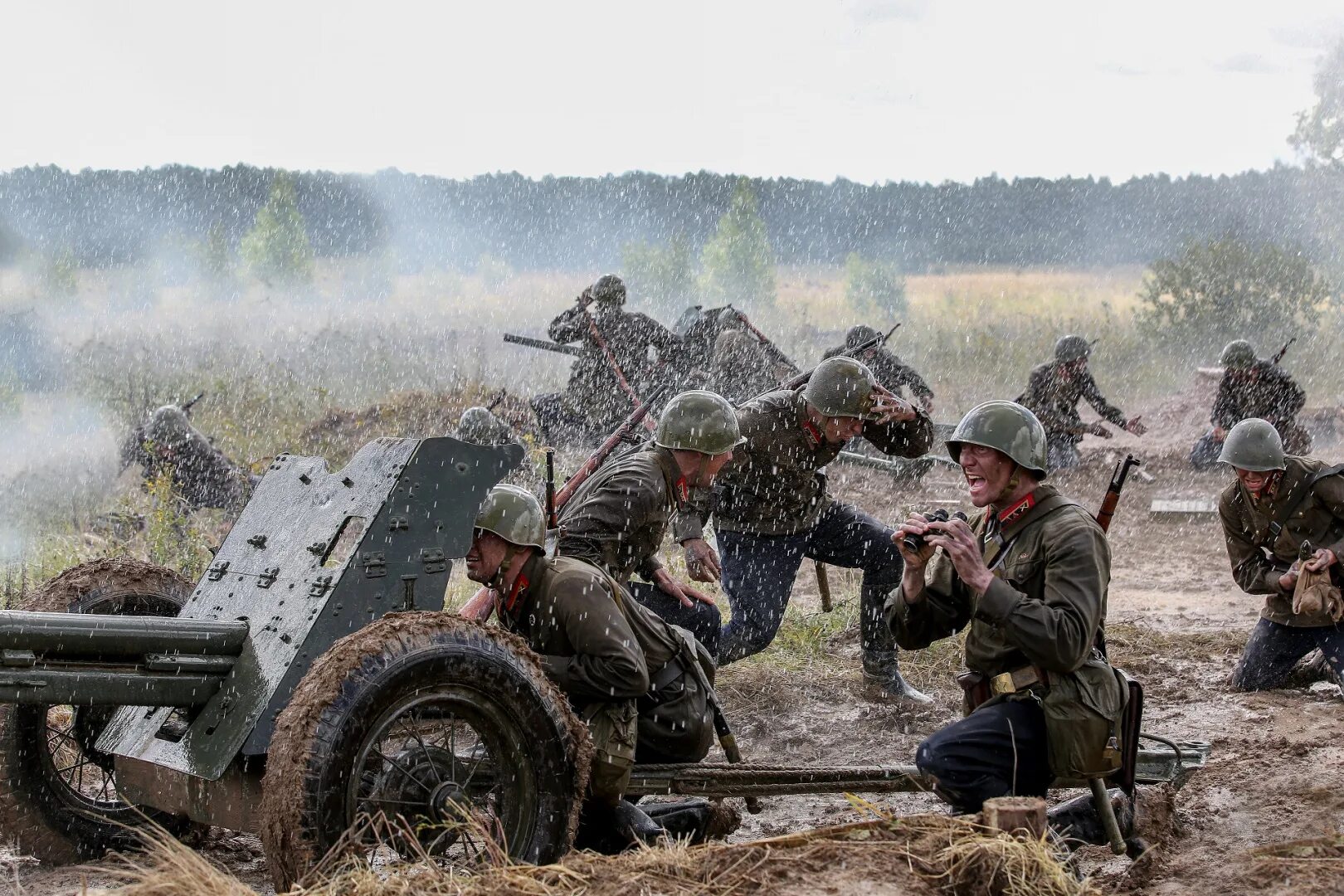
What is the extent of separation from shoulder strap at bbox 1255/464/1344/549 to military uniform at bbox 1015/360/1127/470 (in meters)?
7.36

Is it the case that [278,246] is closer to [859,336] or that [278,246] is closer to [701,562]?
[859,336]

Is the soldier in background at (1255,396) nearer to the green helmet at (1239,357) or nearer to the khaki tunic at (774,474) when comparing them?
the green helmet at (1239,357)

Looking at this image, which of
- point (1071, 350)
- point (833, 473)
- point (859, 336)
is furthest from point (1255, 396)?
point (833, 473)

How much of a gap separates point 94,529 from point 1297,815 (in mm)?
10919

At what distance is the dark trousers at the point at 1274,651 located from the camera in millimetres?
7594

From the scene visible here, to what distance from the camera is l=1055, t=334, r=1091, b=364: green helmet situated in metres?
15.0

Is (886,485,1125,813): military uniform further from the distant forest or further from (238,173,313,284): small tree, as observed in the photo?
(238,173,313,284): small tree

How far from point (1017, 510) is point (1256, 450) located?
3217 mm

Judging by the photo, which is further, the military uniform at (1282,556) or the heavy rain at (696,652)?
the military uniform at (1282,556)

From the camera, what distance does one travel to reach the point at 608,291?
15859 millimetres

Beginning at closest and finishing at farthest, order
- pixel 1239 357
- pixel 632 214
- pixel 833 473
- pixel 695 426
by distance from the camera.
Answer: pixel 695 426 → pixel 1239 357 → pixel 833 473 → pixel 632 214

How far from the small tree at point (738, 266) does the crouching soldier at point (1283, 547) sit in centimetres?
2504

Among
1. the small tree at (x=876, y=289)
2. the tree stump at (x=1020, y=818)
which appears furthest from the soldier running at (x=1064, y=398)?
the small tree at (x=876, y=289)

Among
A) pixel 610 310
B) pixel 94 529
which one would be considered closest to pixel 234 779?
pixel 94 529
